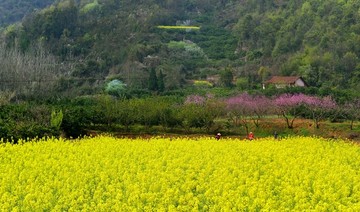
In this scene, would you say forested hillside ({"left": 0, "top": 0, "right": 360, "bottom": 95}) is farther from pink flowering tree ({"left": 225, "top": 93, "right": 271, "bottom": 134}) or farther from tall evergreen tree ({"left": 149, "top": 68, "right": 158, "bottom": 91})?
pink flowering tree ({"left": 225, "top": 93, "right": 271, "bottom": 134})

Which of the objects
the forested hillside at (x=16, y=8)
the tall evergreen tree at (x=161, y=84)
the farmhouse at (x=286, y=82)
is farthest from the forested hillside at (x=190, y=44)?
the forested hillside at (x=16, y=8)

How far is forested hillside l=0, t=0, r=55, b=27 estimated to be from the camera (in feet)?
473

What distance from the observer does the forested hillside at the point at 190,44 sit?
70.4 metres

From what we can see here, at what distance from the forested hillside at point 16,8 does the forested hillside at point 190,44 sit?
112 feet

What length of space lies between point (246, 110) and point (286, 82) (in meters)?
24.5

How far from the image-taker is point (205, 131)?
41344 millimetres

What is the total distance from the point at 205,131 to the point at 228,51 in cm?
5763

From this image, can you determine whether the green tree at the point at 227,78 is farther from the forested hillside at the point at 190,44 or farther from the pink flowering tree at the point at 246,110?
the pink flowering tree at the point at 246,110

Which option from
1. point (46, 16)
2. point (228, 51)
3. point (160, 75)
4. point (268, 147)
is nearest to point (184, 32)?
point (228, 51)

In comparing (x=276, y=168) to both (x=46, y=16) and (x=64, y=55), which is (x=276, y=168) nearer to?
(x=64, y=55)

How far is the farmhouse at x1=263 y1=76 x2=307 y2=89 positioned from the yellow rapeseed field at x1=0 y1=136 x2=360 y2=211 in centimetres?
4483

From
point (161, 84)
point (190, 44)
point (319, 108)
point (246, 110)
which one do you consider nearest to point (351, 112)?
point (319, 108)

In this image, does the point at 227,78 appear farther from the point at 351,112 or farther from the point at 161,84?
the point at 351,112

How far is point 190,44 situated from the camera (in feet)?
331
